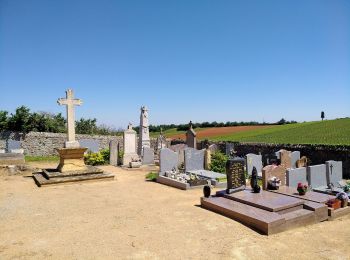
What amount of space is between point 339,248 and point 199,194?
534 cm

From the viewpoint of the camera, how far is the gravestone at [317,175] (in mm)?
10742

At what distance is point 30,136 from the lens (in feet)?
82.0

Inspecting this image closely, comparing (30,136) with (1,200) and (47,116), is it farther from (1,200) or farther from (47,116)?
(1,200)

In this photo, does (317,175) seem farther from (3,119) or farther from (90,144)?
(3,119)

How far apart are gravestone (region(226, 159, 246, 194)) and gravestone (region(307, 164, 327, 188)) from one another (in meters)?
3.09

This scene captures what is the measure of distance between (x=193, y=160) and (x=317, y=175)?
5746 millimetres

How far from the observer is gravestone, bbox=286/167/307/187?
10227 mm

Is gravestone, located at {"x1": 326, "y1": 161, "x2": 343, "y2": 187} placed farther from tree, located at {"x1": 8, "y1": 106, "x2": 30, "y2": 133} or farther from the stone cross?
tree, located at {"x1": 8, "y1": 106, "x2": 30, "y2": 133}

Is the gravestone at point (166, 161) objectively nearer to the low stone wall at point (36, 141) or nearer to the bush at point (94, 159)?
the bush at point (94, 159)

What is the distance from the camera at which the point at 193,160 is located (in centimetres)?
1484

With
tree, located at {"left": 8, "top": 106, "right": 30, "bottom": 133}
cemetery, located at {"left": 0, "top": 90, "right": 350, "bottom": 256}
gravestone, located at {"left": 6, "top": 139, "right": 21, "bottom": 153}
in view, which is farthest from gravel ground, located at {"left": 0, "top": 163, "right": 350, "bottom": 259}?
tree, located at {"left": 8, "top": 106, "right": 30, "bottom": 133}

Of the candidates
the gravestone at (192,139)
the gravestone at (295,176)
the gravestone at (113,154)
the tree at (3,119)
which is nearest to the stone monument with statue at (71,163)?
the gravestone at (113,154)

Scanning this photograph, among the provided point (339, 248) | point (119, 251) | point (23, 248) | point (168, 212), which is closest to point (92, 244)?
point (119, 251)

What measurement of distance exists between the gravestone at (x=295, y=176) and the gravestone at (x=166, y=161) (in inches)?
214
